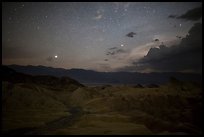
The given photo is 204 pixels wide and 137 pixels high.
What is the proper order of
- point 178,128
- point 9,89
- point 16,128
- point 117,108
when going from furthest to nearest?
1. point 9,89
2. point 117,108
3. point 16,128
4. point 178,128

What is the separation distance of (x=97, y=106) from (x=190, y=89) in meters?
65.0

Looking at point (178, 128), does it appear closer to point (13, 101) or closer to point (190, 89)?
point (13, 101)

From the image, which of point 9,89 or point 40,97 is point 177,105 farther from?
point 9,89

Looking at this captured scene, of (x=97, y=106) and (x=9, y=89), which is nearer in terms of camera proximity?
(x=97, y=106)

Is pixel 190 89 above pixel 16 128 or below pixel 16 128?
above

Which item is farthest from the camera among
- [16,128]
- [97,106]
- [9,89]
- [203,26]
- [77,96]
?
[77,96]

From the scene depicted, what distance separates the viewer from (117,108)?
275 feet

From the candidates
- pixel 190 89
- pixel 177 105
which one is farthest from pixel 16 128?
pixel 190 89

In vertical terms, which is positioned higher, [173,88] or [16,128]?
[173,88]

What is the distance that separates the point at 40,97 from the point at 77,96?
25.9m

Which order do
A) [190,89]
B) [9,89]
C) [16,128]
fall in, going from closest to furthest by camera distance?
[16,128] → [9,89] → [190,89]

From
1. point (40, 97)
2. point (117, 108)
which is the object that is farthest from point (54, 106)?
point (117, 108)

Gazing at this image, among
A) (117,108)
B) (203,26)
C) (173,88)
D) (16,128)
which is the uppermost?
(173,88)

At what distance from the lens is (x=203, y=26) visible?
28.0 metres
